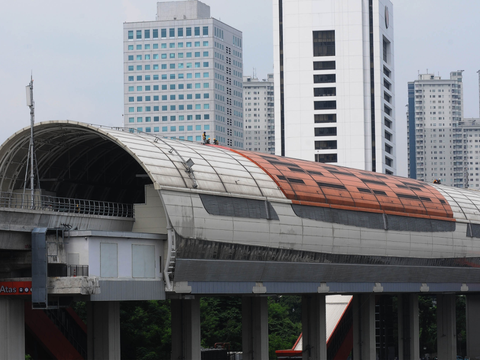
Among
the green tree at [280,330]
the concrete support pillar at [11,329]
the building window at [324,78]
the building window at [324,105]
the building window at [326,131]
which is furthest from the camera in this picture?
the building window at [324,78]

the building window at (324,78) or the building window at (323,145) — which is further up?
the building window at (324,78)

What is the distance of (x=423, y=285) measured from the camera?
67.4 meters

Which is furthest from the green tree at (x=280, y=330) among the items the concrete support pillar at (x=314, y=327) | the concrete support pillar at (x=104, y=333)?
the concrete support pillar at (x=104, y=333)

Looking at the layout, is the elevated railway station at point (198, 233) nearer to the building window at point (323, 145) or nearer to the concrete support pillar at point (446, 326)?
the concrete support pillar at point (446, 326)

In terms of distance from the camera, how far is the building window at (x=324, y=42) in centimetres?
14212

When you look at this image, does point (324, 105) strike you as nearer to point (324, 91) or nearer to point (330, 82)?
point (324, 91)

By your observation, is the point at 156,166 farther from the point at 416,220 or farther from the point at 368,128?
the point at 368,128

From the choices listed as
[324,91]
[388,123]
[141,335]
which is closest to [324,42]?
[324,91]

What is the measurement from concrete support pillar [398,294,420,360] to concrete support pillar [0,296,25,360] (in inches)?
1620

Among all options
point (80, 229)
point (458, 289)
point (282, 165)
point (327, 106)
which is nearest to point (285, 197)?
point (282, 165)

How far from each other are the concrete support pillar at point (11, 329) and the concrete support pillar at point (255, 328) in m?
19.1

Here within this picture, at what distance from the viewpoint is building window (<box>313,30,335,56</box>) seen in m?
142

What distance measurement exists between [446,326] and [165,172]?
45604 millimetres

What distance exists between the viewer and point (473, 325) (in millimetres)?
87000
